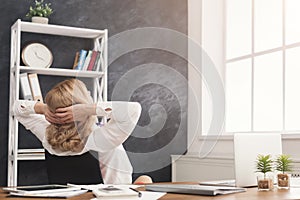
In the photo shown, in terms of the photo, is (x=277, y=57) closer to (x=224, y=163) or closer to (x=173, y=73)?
(x=224, y=163)

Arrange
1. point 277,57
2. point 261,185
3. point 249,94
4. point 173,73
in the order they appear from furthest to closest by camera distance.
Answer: point 173,73 → point 249,94 → point 277,57 → point 261,185

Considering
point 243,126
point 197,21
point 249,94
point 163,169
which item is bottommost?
point 163,169

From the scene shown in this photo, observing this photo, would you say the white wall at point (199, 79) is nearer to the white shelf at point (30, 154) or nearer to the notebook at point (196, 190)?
the white shelf at point (30, 154)

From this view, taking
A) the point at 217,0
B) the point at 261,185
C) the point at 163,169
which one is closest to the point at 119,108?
the point at 261,185

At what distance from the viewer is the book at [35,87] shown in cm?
366

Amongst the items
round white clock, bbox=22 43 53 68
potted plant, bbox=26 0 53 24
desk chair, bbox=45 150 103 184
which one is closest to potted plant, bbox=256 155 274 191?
desk chair, bbox=45 150 103 184

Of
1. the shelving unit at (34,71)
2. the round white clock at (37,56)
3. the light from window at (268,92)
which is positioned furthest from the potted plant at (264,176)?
the round white clock at (37,56)

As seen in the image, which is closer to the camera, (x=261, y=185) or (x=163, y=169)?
(x=261, y=185)

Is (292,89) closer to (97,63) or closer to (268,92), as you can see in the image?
(268,92)

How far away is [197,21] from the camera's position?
4.42m

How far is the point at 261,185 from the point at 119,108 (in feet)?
3.45

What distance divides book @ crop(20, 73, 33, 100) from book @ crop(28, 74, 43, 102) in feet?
0.08

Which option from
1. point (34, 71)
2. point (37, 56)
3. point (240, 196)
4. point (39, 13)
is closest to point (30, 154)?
point (34, 71)

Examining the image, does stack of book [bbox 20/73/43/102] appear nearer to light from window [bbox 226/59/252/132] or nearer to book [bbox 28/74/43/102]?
book [bbox 28/74/43/102]
